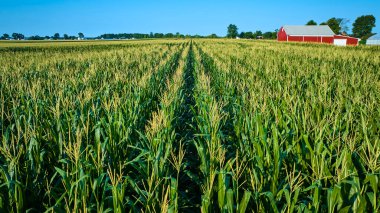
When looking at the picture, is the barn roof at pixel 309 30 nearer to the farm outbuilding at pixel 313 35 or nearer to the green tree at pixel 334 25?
the farm outbuilding at pixel 313 35

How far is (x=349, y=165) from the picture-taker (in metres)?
2.49

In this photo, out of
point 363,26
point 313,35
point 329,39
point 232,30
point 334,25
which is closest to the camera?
point 329,39

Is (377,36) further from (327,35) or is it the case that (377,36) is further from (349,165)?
(349,165)

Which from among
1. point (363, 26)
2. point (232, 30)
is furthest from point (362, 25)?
point (232, 30)

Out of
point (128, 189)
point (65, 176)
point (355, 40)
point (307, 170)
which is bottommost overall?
point (128, 189)

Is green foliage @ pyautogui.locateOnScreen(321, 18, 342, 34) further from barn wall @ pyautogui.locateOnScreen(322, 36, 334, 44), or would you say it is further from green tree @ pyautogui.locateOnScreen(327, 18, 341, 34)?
barn wall @ pyautogui.locateOnScreen(322, 36, 334, 44)

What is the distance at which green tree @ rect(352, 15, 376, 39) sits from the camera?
114062 millimetres

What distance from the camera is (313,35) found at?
A: 65625mm

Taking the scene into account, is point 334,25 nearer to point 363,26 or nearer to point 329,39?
point 363,26

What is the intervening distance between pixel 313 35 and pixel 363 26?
66.7 meters

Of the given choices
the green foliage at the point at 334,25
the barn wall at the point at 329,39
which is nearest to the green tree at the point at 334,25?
the green foliage at the point at 334,25

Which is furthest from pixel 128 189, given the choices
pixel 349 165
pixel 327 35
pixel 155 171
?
pixel 327 35

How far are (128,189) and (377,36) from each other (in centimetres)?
7761

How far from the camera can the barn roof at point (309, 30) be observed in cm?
6544
